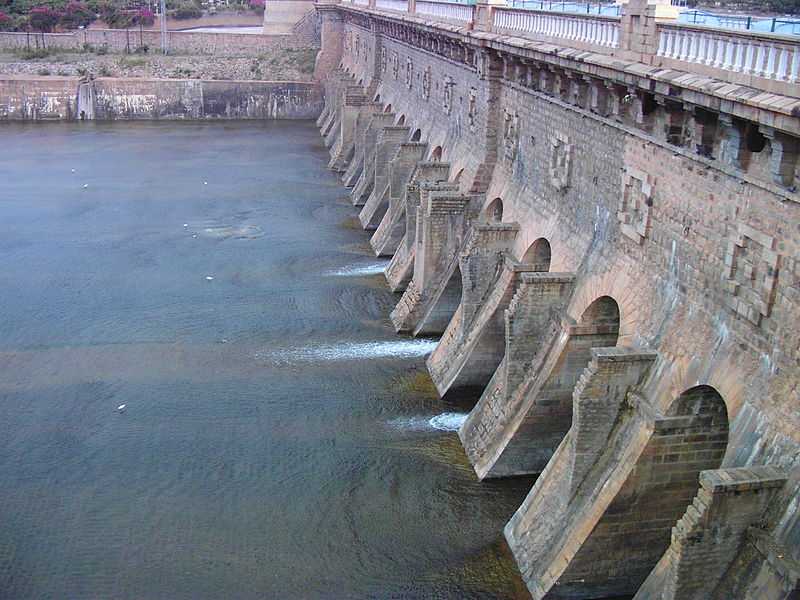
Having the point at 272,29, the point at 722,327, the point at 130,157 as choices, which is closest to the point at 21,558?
the point at 722,327

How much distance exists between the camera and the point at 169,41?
69.9 metres

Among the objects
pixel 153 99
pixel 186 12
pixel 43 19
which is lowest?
pixel 153 99

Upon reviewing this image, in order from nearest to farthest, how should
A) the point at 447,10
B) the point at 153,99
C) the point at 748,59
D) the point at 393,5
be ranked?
1. the point at 748,59
2. the point at 447,10
3. the point at 393,5
4. the point at 153,99

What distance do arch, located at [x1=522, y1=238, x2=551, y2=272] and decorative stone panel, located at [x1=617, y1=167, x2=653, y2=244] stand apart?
4.20m

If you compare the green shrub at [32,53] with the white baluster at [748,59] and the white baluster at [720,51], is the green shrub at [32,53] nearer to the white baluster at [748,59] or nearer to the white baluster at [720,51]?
the white baluster at [720,51]

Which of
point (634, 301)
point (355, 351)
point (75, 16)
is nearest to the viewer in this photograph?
point (634, 301)

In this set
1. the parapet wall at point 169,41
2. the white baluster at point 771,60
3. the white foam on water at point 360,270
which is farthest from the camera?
the parapet wall at point 169,41

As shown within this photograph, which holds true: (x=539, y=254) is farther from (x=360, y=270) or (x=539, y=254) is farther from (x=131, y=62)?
(x=131, y=62)

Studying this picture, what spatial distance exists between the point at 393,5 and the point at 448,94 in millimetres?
12241

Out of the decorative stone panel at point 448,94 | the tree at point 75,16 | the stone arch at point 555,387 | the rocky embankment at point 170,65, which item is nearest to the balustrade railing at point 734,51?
the stone arch at point 555,387

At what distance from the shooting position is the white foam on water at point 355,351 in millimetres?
23219

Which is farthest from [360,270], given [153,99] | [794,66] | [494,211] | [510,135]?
[153,99]

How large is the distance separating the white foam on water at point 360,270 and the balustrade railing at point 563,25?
9.69 metres

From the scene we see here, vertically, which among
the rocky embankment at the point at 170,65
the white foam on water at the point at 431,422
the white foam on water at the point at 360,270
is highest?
the rocky embankment at the point at 170,65
